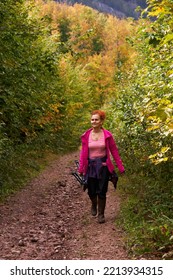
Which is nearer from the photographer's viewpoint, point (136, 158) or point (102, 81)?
point (136, 158)

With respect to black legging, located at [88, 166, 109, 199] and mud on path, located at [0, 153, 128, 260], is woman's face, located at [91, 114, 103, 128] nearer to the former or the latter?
black legging, located at [88, 166, 109, 199]

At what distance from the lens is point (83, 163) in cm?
821

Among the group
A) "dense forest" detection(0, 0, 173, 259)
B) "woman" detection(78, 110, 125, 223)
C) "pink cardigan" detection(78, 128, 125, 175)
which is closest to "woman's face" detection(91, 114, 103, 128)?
"woman" detection(78, 110, 125, 223)

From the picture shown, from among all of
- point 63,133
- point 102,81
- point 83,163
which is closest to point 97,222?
point 83,163

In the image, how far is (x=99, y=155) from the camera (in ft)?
26.7

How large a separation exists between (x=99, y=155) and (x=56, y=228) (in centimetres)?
167

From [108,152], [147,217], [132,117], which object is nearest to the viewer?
[147,217]

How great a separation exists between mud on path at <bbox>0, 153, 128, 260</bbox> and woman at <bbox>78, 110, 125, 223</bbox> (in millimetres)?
676

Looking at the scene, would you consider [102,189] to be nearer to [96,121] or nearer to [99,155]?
[99,155]

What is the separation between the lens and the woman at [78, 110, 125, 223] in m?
8.05

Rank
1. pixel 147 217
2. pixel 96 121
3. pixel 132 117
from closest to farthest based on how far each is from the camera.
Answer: pixel 147 217 → pixel 96 121 → pixel 132 117

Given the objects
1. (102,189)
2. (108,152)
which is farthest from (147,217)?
(108,152)
